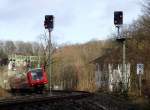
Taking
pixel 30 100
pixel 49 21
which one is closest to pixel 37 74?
pixel 49 21

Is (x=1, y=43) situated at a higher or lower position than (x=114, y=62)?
higher

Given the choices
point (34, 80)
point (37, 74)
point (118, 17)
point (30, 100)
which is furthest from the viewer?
point (37, 74)

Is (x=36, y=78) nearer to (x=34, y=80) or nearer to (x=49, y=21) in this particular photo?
(x=34, y=80)

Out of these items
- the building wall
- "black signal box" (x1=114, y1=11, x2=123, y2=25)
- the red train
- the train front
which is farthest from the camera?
the train front

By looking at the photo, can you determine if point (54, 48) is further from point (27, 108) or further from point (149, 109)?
point (27, 108)

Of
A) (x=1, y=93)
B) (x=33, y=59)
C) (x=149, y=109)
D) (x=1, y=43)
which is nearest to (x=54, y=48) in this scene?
(x=33, y=59)

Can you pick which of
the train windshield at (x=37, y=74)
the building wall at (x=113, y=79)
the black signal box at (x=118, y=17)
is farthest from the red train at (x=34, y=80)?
the black signal box at (x=118, y=17)

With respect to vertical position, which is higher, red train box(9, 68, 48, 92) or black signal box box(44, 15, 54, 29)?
black signal box box(44, 15, 54, 29)

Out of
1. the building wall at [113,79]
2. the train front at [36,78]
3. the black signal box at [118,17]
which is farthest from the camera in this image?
the train front at [36,78]

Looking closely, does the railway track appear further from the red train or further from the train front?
the train front

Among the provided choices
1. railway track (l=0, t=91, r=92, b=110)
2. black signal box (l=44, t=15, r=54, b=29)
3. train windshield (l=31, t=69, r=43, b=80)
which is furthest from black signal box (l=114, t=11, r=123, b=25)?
train windshield (l=31, t=69, r=43, b=80)

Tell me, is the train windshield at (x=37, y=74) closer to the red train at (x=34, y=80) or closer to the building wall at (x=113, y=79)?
the red train at (x=34, y=80)

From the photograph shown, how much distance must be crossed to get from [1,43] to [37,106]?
425ft

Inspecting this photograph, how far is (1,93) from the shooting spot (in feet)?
116
